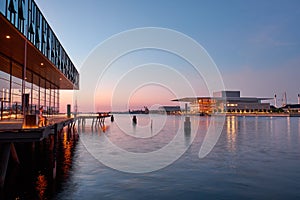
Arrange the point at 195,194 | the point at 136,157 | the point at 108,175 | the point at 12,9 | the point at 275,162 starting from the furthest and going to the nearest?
the point at 136,157, the point at 275,162, the point at 12,9, the point at 108,175, the point at 195,194

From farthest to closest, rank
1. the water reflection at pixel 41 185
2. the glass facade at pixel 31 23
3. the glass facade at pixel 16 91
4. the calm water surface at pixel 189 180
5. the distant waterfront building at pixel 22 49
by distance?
the glass facade at pixel 16 91, the distant waterfront building at pixel 22 49, the glass facade at pixel 31 23, the calm water surface at pixel 189 180, the water reflection at pixel 41 185

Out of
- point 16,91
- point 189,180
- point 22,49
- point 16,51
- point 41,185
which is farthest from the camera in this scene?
point 16,91

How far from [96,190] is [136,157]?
25.5 feet

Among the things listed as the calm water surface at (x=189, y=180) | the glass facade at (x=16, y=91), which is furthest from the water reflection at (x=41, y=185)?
the glass facade at (x=16, y=91)

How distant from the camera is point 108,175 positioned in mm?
14070

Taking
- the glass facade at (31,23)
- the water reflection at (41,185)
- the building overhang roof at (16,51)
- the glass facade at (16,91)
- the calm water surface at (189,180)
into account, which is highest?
the glass facade at (31,23)

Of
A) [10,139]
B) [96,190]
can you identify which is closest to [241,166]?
[96,190]

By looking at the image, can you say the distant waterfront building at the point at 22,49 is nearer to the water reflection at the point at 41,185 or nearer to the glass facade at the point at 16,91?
the glass facade at the point at 16,91

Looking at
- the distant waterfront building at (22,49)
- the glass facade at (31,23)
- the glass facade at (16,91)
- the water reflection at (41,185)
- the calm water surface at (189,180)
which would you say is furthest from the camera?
the glass facade at (16,91)

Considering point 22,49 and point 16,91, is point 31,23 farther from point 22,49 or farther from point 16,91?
point 16,91

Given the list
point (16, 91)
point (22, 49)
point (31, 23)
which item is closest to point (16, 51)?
point (22, 49)

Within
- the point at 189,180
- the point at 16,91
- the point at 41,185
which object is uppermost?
the point at 16,91

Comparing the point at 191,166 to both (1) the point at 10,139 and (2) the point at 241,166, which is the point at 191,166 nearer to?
(2) the point at 241,166

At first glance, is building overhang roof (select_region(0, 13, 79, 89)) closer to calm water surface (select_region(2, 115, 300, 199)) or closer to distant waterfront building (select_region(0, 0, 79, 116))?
distant waterfront building (select_region(0, 0, 79, 116))
